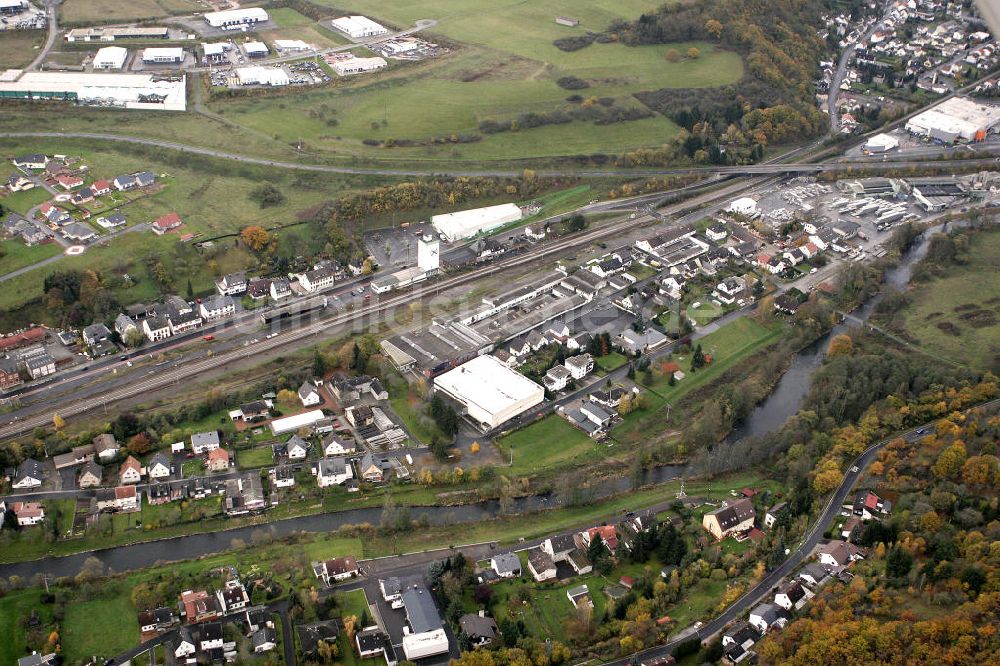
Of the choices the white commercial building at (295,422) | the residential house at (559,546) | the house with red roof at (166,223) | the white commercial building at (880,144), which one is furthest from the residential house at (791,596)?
the white commercial building at (880,144)

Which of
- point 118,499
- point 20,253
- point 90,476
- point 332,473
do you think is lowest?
point 118,499

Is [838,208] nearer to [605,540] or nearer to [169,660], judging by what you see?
[605,540]

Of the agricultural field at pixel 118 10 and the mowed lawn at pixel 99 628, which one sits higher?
the agricultural field at pixel 118 10

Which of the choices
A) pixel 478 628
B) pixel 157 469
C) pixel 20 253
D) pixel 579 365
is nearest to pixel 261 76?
pixel 20 253

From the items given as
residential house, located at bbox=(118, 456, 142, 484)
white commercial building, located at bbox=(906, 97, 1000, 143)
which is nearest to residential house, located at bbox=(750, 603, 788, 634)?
residential house, located at bbox=(118, 456, 142, 484)

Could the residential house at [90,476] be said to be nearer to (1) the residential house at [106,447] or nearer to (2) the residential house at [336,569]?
(1) the residential house at [106,447]

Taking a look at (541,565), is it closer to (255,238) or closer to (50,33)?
(255,238)

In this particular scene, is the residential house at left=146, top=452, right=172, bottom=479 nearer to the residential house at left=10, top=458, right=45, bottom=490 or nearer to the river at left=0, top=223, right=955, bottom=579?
the river at left=0, top=223, right=955, bottom=579
